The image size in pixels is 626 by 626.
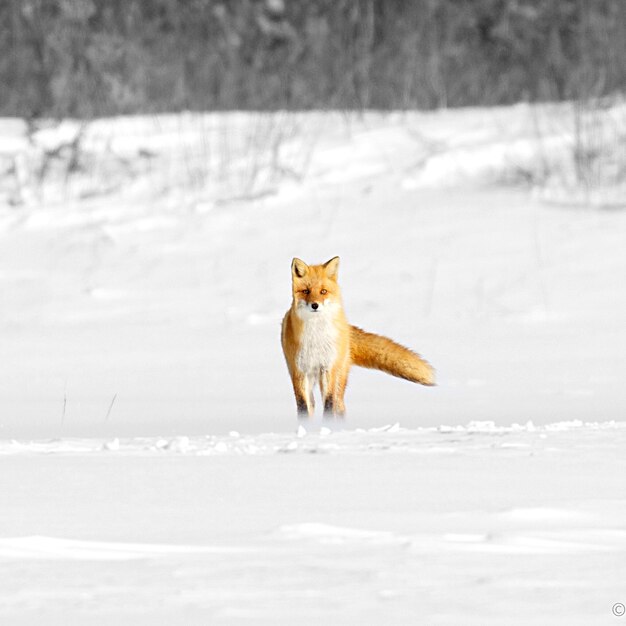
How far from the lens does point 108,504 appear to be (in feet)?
9.66

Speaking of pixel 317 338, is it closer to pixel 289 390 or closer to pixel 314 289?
pixel 314 289

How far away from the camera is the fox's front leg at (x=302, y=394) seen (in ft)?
15.3

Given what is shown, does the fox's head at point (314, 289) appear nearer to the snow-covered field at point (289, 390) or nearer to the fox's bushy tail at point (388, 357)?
the fox's bushy tail at point (388, 357)

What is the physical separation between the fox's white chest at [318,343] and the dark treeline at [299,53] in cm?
600

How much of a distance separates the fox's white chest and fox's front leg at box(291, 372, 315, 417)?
57 mm

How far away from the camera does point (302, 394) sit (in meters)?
4.66

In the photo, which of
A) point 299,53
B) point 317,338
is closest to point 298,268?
point 317,338

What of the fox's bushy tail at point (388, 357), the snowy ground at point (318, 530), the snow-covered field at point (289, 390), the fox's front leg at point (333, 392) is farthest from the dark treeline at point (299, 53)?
the snowy ground at point (318, 530)

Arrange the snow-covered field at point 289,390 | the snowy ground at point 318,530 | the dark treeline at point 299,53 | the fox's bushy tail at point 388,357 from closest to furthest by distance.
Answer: the snowy ground at point 318,530, the snow-covered field at point 289,390, the fox's bushy tail at point 388,357, the dark treeline at point 299,53

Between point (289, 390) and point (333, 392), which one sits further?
point (289, 390)

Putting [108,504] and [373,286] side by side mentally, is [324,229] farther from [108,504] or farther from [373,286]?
[108,504]

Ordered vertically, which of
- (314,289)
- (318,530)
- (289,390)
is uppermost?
(314,289)

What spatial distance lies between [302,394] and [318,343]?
18cm

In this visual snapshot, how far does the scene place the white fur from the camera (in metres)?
4.61
